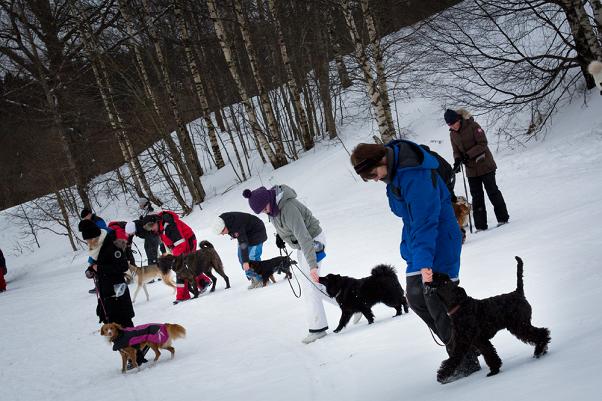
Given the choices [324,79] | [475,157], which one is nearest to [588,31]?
[475,157]

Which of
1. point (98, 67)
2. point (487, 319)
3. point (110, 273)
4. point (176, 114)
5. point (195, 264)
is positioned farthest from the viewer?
point (98, 67)

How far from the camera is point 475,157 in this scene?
827 cm

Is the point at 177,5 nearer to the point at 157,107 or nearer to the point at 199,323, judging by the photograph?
the point at 157,107

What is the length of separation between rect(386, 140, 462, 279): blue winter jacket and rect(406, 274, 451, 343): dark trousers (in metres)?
0.09

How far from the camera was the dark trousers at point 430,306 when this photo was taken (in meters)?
3.54

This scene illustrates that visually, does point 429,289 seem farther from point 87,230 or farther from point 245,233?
point 245,233

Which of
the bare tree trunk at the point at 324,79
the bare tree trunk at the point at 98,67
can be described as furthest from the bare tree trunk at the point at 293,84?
the bare tree trunk at the point at 98,67

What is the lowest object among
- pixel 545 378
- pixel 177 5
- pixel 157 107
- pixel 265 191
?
pixel 545 378

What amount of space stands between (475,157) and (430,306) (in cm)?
526

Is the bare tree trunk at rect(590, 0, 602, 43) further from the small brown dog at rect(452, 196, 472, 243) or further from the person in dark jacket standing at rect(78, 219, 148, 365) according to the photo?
the person in dark jacket standing at rect(78, 219, 148, 365)

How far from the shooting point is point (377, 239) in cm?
1023

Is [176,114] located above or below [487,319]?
above

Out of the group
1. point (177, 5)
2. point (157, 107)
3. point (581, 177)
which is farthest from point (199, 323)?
point (177, 5)

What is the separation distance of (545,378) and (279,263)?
23.6ft
